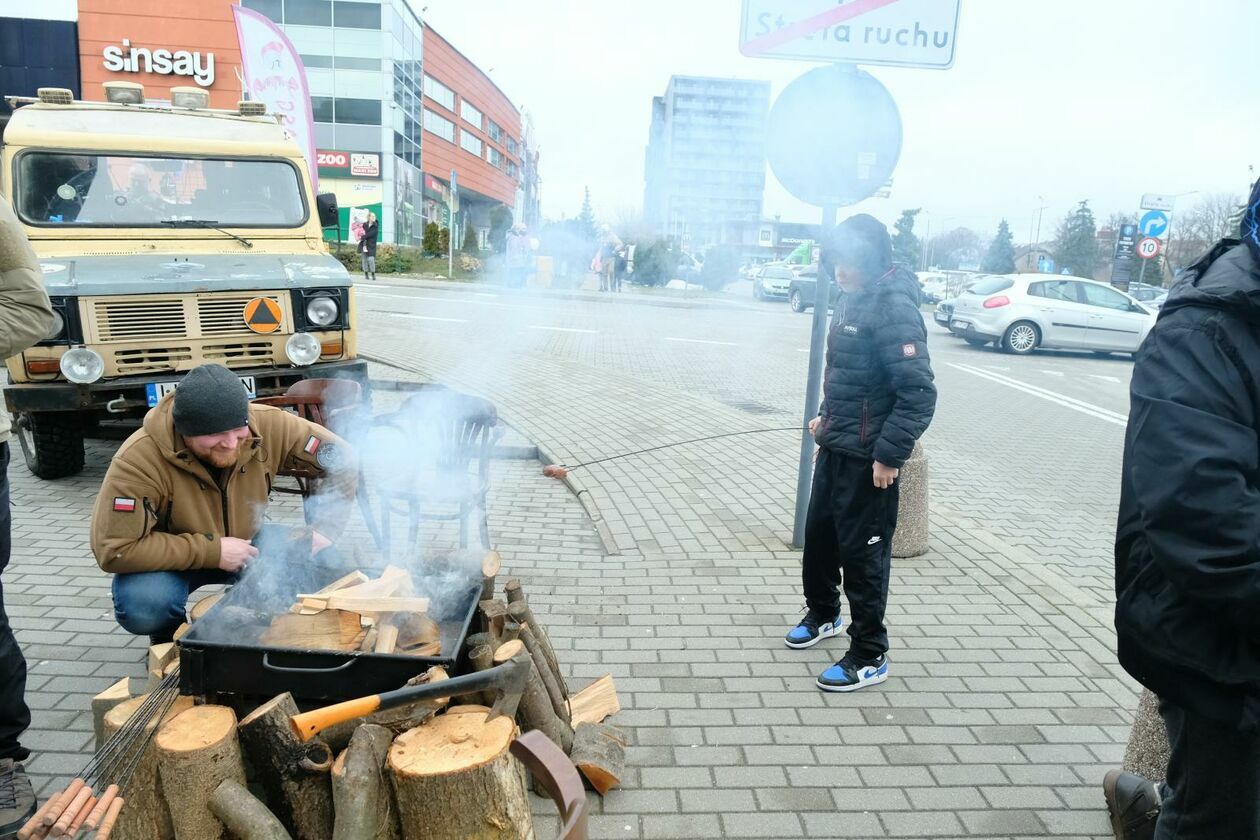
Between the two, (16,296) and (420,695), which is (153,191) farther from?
(420,695)

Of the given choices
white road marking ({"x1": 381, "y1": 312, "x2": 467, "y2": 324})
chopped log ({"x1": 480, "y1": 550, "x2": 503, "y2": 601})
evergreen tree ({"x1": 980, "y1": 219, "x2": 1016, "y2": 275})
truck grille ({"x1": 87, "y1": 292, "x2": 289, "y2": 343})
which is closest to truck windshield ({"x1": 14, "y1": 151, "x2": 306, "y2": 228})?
truck grille ({"x1": 87, "y1": 292, "x2": 289, "y2": 343})

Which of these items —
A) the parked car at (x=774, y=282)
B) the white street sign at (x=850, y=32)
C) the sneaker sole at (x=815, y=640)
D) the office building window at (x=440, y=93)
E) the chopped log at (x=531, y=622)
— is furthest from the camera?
the parked car at (x=774, y=282)

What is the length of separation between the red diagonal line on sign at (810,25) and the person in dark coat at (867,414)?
1445mm

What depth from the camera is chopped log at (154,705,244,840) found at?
2.28m

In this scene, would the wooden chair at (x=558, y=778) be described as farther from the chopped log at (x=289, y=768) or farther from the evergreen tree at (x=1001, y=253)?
the evergreen tree at (x=1001, y=253)

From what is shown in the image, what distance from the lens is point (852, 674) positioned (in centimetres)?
356

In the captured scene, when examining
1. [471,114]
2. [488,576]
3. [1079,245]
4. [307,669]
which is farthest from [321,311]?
[1079,245]

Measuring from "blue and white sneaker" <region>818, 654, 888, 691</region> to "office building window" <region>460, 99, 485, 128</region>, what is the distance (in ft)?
20.6

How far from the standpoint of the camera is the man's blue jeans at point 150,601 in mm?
3008

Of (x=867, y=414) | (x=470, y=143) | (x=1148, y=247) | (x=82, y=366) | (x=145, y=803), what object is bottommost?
(x=145, y=803)

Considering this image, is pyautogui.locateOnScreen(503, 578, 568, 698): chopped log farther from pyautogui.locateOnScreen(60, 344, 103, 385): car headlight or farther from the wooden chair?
pyautogui.locateOnScreen(60, 344, 103, 385): car headlight

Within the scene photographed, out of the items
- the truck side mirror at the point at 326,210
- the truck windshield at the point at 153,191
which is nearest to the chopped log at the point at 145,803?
the truck windshield at the point at 153,191

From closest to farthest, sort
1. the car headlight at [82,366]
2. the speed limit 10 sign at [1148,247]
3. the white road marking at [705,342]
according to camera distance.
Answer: the car headlight at [82,366] < the white road marking at [705,342] < the speed limit 10 sign at [1148,247]

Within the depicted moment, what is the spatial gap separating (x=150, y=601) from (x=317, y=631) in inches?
29.4
